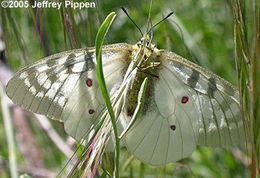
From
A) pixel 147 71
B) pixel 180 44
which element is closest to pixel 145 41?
pixel 147 71

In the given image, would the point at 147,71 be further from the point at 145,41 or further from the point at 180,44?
the point at 180,44

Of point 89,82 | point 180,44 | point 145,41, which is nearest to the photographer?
point 145,41

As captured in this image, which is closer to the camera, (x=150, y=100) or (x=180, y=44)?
(x=150, y=100)

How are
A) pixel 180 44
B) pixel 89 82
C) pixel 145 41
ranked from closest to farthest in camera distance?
pixel 145 41 < pixel 89 82 < pixel 180 44

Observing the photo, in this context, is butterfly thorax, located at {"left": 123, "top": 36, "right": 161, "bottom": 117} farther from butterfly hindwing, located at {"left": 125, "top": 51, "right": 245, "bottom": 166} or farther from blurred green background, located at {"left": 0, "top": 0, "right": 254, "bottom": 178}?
blurred green background, located at {"left": 0, "top": 0, "right": 254, "bottom": 178}

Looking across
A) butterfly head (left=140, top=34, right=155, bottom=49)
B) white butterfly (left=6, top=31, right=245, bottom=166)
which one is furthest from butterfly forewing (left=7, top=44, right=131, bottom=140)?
butterfly head (left=140, top=34, right=155, bottom=49)

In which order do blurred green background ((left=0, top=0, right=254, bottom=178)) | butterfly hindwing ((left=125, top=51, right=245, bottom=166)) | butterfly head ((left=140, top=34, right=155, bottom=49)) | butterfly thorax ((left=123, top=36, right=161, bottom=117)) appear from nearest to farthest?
butterfly head ((left=140, top=34, right=155, bottom=49)) < butterfly thorax ((left=123, top=36, right=161, bottom=117)) < butterfly hindwing ((left=125, top=51, right=245, bottom=166)) < blurred green background ((left=0, top=0, right=254, bottom=178))

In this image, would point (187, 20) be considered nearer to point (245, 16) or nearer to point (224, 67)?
point (224, 67)

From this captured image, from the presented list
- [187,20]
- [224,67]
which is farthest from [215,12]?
[224,67]

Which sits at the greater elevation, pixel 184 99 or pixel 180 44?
pixel 180 44
